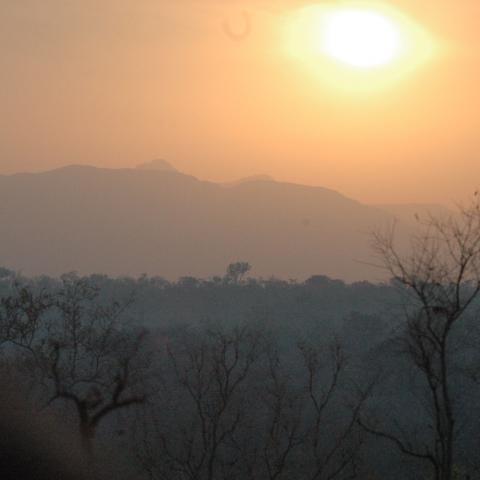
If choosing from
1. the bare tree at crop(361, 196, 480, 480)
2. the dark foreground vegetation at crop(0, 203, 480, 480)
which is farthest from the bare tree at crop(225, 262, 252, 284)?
the bare tree at crop(361, 196, 480, 480)

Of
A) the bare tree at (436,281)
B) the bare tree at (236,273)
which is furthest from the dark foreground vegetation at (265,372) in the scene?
the bare tree at (236,273)

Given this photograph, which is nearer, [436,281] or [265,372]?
[436,281]

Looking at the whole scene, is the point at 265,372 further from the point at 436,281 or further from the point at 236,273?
the point at 236,273

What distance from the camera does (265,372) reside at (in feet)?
131

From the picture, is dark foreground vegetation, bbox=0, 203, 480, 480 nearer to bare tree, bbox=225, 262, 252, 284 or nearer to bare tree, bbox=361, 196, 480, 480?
bare tree, bbox=361, 196, 480, 480

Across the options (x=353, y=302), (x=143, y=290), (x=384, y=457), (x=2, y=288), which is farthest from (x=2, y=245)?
(x=384, y=457)

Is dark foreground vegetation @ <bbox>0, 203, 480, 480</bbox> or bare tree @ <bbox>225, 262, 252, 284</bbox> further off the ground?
bare tree @ <bbox>225, 262, 252, 284</bbox>

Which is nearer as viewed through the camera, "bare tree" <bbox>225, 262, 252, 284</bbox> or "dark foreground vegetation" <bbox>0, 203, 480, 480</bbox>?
"dark foreground vegetation" <bbox>0, 203, 480, 480</bbox>

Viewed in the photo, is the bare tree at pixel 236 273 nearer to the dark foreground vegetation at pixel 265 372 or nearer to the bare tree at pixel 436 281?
the dark foreground vegetation at pixel 265 372

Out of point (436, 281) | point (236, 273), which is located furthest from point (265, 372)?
point (236, 273)

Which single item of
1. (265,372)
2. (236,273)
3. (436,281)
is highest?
(236,273)

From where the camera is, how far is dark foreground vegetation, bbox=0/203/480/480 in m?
12.5

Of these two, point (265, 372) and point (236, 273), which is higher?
point (236, 273)

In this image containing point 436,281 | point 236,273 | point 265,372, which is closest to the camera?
point 436,281
